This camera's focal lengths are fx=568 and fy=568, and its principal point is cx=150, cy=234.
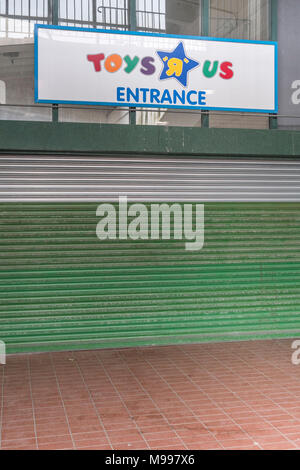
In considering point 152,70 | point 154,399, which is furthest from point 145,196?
point 154,399

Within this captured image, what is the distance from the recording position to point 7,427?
534 centimetres

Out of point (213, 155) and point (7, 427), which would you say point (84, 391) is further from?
point (213, 155)

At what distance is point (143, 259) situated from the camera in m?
8.51

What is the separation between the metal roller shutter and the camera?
808 cm

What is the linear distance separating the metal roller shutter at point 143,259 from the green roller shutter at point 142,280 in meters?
0.02

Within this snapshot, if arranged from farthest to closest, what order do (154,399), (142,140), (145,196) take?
(145,196) < (142,140) < (154,399)

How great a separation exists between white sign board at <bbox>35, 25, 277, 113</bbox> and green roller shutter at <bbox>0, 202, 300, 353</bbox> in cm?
159

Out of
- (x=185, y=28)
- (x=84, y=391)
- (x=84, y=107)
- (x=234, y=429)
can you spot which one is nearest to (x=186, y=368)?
(x=84, y=391)

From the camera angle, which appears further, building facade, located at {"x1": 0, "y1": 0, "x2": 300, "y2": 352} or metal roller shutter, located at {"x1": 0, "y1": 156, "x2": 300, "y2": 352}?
metal roller shutter, located at {"x1": 0, "y1": 156, "x2": 300, "y2": 352}

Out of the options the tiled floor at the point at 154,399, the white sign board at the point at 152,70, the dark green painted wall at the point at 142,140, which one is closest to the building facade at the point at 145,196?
the dark green painted wall at the point at 142,140

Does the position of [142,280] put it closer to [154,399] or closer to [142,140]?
[142,140]

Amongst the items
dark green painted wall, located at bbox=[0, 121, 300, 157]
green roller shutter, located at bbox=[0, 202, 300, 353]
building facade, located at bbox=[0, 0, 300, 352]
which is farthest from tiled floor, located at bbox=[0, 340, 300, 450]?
dark green painted wall, located at bbox=[0, 121, 300, 157]

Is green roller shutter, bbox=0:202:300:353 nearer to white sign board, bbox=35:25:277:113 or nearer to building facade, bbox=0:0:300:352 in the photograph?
building facade, bbox=0:0:300:352

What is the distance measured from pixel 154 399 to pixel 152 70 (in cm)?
463
